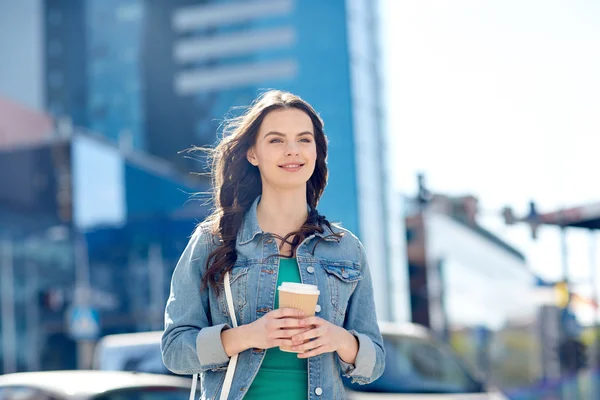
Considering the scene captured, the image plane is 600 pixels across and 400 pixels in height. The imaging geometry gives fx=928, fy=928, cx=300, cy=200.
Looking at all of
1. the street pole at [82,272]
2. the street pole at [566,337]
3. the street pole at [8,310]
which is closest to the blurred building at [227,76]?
the street pole at [82,272]

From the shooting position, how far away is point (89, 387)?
5.82m

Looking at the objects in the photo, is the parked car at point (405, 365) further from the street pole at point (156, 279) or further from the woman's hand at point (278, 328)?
the street pole at point (156, 279)

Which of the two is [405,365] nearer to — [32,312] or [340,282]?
[340,282]

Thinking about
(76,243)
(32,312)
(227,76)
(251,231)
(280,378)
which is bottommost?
(32,312)

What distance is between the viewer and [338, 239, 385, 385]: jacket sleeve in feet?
8.54

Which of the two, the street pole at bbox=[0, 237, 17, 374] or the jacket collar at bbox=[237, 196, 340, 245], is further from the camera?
the street pole at bbox=[0, 237, 17, 374]

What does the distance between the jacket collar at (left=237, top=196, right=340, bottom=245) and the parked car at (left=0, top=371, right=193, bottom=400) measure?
328 centimetres

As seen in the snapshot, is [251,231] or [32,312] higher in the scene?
[251,231]

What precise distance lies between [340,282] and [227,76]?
1844 inches

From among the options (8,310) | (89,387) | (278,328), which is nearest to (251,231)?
(278,328)

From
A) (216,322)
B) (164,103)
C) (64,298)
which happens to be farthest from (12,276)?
(216,322)

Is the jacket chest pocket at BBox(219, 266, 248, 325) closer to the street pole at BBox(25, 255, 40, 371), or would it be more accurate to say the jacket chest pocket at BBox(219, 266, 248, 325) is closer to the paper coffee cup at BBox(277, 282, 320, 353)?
the paper coffee cup at BBox(277, 282, 320, 353)

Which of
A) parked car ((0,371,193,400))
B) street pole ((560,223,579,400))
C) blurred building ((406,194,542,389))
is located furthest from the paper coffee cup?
blurred building ((406,194,542,389))

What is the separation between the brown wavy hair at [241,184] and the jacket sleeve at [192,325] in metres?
0.04
